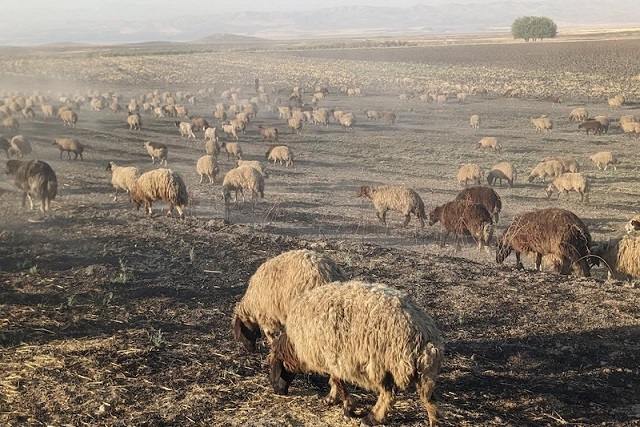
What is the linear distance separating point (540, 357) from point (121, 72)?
75.0 metres

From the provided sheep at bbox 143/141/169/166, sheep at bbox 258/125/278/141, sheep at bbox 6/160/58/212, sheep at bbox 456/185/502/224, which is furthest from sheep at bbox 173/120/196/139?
sheep at bbox 456/185/502/224

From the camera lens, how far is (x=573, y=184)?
18750 millimetres

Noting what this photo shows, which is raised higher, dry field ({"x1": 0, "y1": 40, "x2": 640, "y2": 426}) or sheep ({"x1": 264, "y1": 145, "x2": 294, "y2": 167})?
sheep ({"x1": 264, "y1": 145, "x2": 294, "y2": 167})

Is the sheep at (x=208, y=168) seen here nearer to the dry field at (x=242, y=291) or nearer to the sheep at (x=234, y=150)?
the dry field at (x=242, y=291)

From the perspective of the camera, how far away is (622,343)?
758 cm

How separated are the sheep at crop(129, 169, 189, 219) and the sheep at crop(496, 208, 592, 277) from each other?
8.19 metres

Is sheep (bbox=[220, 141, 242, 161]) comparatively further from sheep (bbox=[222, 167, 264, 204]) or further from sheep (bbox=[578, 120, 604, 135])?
sheep (bbox=[578, 120, 604, 135])

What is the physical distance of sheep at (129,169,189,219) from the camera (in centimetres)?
1477

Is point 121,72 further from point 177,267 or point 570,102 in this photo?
point 177,267

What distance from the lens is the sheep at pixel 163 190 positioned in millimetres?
14766

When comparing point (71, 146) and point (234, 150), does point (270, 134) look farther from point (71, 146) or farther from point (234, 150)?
point (71, 146)

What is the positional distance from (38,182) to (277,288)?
10662 mm

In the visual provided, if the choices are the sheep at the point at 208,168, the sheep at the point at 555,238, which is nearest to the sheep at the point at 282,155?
the sheep at the point at 208,168

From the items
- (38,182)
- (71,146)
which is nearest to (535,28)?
(71,146)
